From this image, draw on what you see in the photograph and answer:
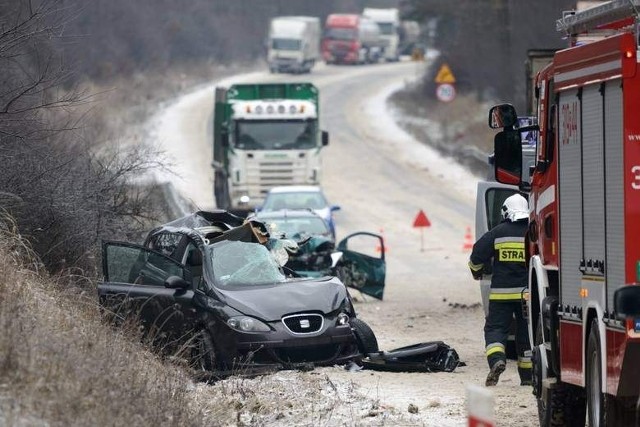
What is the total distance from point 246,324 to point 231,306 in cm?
29

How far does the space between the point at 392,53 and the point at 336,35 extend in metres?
7.09

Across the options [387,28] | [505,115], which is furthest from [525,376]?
[387,28]

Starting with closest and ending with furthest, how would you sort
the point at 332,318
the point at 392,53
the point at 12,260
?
1. the point at 12,260
2. the point at 332,318
3. the point at 392,53

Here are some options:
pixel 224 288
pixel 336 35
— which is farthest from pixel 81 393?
pixel 336 35

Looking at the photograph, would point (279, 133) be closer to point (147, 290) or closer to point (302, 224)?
point (302, 224)

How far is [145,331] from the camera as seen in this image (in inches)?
553

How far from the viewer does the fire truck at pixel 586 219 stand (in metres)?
7.93

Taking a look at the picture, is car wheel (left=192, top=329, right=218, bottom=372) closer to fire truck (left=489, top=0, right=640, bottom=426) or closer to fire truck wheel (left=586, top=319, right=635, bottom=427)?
fire truck (left=489, top=0, right=640, bottom=426)

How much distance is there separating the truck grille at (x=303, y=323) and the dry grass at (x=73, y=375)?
2.52 m

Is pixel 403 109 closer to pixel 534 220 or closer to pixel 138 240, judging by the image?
pixel 138 240

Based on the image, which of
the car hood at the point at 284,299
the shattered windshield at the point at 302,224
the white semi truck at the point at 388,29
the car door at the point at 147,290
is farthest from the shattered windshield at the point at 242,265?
the white semi truck at the point at 388,29

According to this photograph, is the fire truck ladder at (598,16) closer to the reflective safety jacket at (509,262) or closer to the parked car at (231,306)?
the reflective safety jacket at (509,262)

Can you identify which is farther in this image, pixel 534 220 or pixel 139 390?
pixel 534 220

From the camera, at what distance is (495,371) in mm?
12648
